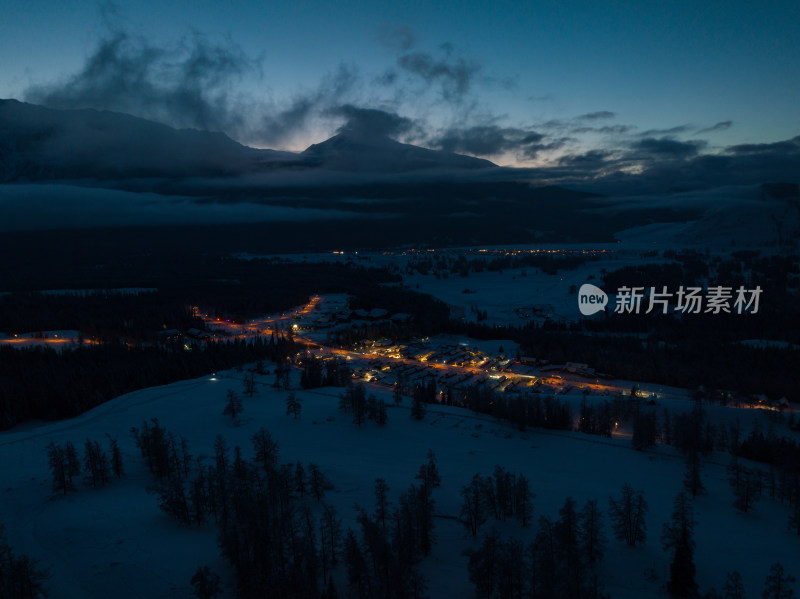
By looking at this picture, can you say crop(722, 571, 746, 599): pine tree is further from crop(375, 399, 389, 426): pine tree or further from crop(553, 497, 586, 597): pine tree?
crop(375, 399, 389, 426): pine tree

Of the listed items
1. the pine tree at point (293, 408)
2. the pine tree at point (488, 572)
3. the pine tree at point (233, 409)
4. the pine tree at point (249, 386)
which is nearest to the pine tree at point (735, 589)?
the pine tree at point (488, 572)

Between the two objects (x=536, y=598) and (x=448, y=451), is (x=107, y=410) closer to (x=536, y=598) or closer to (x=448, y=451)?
(x=448, y=451)

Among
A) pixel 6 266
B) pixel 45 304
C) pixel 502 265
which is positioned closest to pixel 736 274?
pixel 502 265

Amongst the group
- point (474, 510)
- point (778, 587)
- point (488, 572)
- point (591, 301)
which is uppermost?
point (591, 301)

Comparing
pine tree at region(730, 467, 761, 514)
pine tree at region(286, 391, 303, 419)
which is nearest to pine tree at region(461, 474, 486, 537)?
pine tree at region(730, 467, 761, 514)

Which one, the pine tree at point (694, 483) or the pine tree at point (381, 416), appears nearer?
the pine tree at point (694, 483)

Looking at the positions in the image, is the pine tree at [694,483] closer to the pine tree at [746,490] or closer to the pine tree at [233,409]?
the pine tree at [746,490]

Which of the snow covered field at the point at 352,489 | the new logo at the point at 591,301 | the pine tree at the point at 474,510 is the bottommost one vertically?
the snow covered field at the point at 352,489

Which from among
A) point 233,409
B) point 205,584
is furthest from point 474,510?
point 233,409

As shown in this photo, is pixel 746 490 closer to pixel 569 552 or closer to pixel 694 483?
pixel 694 483

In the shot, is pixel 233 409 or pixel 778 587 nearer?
pixel 778 587
